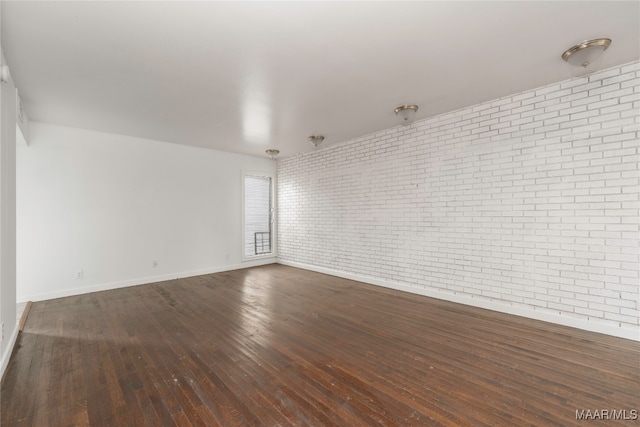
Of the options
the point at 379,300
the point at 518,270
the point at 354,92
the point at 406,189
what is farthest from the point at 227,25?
the point at 518,270

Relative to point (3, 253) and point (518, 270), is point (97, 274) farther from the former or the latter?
point (518, 270)

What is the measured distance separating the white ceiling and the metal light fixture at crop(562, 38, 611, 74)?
8cm

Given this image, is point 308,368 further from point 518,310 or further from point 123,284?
point 123,284

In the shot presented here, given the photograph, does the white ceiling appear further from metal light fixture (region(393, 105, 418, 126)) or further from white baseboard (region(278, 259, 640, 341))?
white baseboard (region(278, 259, 640, 341))

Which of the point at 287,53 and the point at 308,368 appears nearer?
the point at 308,368

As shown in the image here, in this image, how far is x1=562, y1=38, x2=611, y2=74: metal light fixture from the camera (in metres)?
2.31

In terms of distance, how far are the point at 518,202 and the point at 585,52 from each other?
1635 mm

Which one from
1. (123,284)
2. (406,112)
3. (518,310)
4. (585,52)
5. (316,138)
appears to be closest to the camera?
(585,52)

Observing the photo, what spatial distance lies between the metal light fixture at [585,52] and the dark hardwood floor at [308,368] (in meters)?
2.70

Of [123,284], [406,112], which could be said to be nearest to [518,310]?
[406,112]

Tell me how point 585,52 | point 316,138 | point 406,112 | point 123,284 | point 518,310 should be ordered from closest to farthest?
point 585,52
point 518,310
point 406,112
point 123,284
point 316,138

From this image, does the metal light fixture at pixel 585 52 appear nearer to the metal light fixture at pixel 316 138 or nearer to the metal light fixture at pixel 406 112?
the metal light fixture at pixel 406 112

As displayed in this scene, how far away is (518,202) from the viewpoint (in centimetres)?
337

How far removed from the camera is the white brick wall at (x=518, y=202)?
2760 mm
